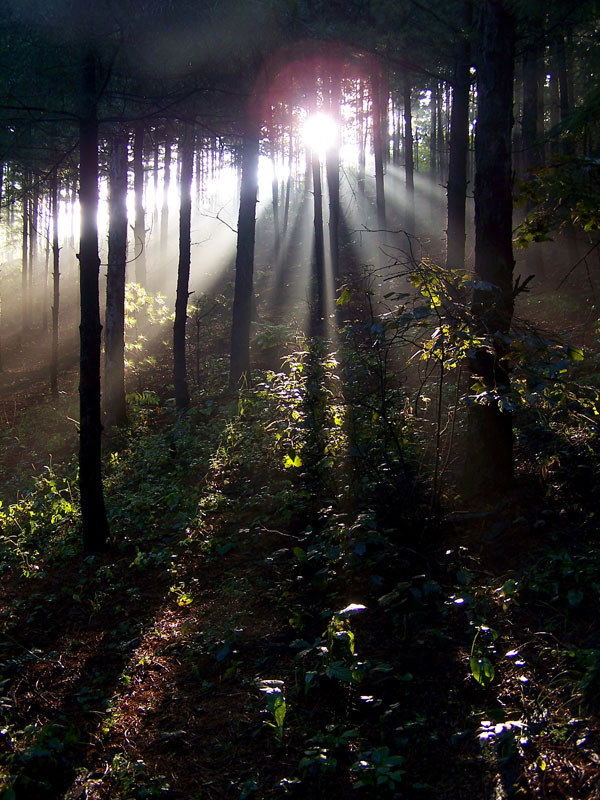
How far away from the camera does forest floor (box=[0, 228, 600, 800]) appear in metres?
2.89

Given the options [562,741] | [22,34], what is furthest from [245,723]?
[22,34]

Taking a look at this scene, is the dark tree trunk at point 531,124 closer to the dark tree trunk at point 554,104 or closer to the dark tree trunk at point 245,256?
the dark tree trunk at point 554,104

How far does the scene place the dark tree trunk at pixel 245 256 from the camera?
12812 millimetres


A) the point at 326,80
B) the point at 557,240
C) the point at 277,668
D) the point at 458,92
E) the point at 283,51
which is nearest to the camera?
the point at 277,668

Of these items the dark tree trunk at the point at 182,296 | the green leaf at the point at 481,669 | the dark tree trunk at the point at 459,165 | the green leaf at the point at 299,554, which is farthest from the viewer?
the dark tree trunk at the point at 182,296

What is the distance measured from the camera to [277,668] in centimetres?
390

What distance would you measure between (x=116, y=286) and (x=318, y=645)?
1148 cm

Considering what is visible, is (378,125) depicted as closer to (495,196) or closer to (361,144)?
(495,196)

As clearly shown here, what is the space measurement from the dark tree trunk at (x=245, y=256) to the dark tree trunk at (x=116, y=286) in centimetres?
266

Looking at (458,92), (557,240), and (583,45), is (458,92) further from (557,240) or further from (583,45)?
(557,240)

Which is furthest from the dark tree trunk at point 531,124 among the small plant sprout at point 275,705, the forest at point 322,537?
the small plant sprout at point 275,705

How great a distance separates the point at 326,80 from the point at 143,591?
16.5 metres

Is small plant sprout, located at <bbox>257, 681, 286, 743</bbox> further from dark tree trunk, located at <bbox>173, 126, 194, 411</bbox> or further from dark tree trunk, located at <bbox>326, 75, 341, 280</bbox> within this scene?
dark tree trunk, located at <bbox>326, 75, 341, 280</bbox>

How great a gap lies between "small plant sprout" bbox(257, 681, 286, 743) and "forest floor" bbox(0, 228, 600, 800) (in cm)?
1
